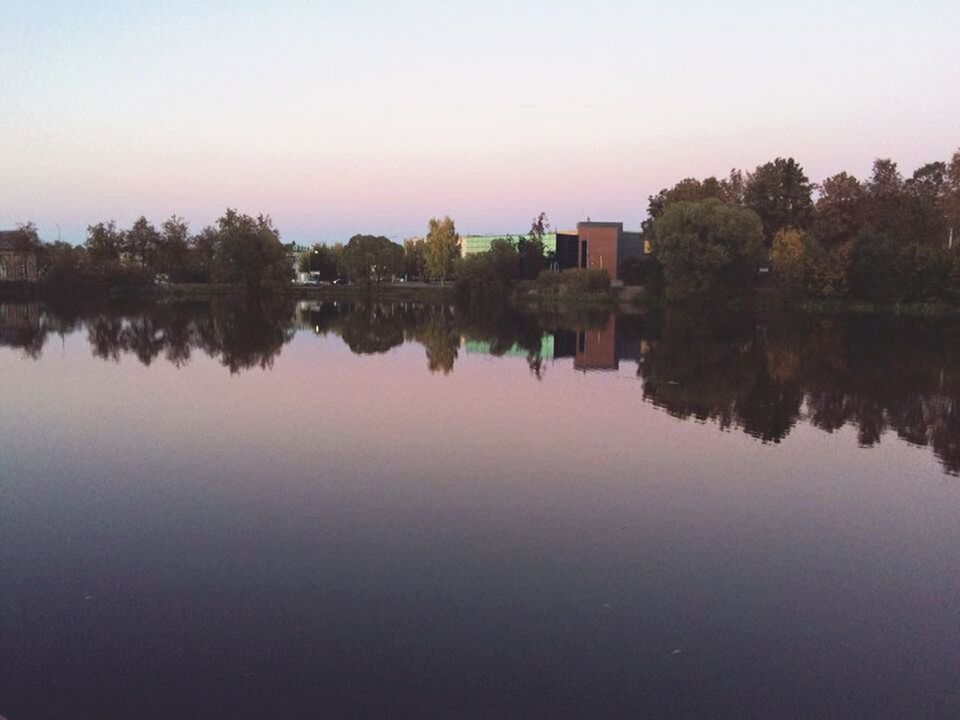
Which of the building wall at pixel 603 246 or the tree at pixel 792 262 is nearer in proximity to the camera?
the tree at pixel 792 262

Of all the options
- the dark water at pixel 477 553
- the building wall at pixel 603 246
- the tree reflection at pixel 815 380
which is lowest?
the dark water at pixel 477 553

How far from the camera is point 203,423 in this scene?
1530cm

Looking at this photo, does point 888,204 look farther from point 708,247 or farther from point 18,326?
point 18,326

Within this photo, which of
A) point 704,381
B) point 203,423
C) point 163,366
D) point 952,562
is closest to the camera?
point 952,562

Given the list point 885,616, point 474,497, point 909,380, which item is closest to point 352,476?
point 474,497

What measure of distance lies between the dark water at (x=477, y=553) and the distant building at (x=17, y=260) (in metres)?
81.1

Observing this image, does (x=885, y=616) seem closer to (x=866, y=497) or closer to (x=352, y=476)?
(x=866, y=497)

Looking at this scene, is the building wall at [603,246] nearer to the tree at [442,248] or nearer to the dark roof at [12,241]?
the tree at [442,248]

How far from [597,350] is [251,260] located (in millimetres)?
57398

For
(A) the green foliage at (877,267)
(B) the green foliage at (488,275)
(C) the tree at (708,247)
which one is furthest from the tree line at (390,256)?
(A) the green foliage at (877,267)

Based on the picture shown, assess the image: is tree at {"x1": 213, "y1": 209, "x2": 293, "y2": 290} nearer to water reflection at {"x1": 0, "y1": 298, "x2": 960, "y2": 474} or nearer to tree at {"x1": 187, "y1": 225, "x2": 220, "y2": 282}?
tree at {"x1": 187, "y1": 225, "x2": 220, "y2": 282}

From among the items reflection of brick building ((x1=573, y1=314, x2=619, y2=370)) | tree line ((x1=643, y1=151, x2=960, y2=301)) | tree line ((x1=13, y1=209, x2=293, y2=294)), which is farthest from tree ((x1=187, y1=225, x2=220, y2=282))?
reflection of brick building ((x1=573, y1=314, x2=619, y2=370))

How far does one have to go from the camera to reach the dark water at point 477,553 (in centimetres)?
589

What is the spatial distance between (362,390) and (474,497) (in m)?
9.90
